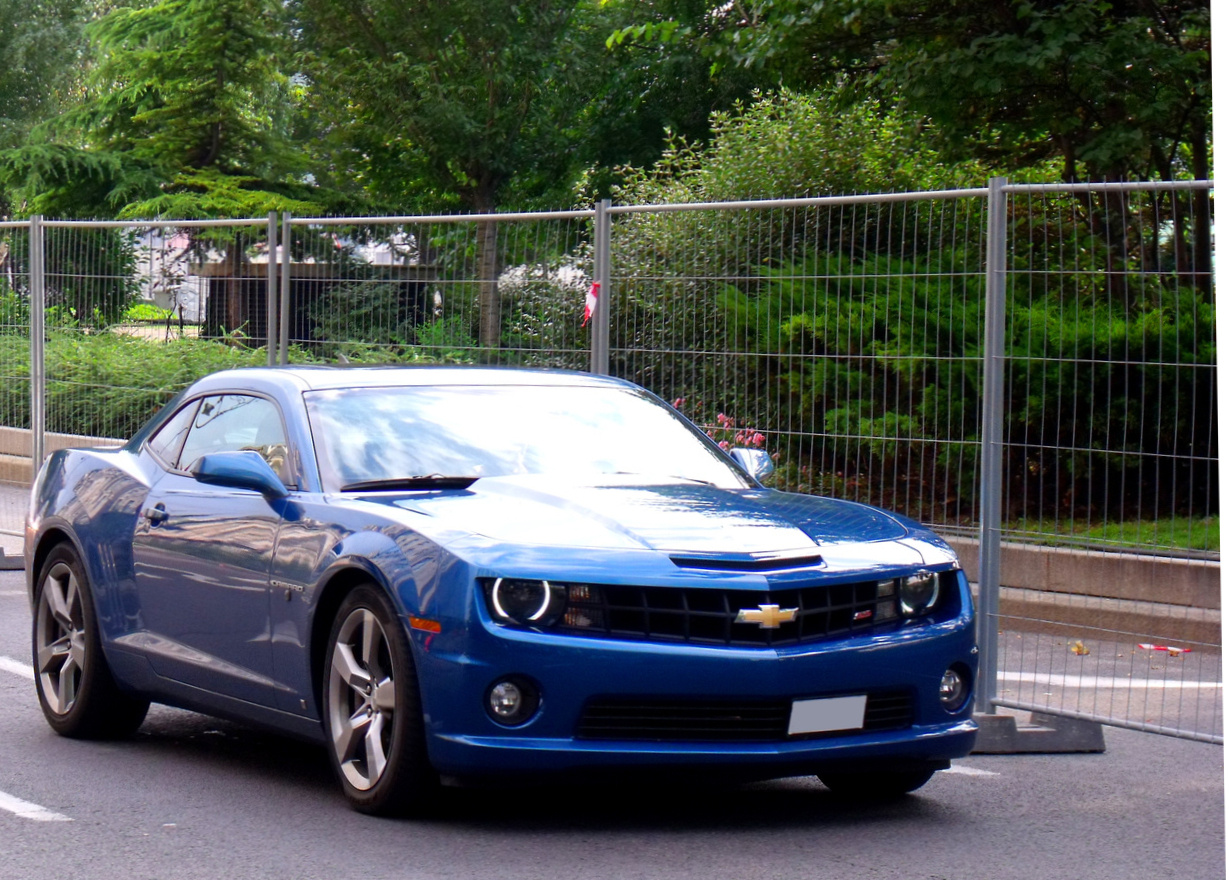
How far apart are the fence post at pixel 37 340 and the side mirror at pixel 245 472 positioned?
7.47 meters

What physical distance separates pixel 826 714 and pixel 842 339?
9.71ft

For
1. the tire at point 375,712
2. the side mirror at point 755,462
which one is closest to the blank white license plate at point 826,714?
the tire at point 375,712

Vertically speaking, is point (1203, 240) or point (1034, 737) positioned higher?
point (1203, 240)

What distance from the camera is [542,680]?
5.19 m

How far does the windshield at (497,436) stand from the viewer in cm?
625

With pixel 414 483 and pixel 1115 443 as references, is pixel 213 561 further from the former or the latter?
pixel 1115 443

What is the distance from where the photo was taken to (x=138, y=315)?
12.4 meters

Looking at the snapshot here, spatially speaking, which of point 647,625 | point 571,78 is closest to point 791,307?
point 647,625

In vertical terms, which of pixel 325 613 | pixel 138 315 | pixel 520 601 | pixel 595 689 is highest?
pixel 138 315

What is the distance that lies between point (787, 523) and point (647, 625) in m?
0.76

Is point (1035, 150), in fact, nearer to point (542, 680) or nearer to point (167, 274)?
point (167, 274)

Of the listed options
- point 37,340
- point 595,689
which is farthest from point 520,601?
point 37,340

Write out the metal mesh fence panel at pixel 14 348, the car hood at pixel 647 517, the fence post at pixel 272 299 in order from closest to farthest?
1. the car hood at pixel 647 517
2. the fence post at pixel 272 299
3. the metal mesh fence panel at pixel 14 348

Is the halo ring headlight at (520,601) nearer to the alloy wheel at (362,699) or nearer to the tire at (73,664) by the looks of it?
the alloy wheel at (362,699)
